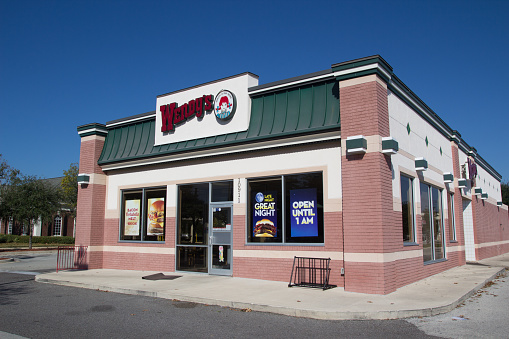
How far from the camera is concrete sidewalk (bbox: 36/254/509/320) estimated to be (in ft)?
28.8

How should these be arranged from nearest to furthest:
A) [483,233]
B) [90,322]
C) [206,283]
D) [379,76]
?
1. [90,322]
2. [379,76]
3. [206,283]
4. [483,233]

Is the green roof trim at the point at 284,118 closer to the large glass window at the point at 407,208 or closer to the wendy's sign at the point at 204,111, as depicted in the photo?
the wendy's sign at the point at 204,111

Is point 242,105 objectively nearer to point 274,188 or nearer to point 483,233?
point 274,188

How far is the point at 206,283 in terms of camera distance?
1274 cm

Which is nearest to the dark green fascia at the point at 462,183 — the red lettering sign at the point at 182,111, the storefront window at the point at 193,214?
the storefront window at the point at 193,214

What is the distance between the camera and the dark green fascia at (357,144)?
36.8 ft

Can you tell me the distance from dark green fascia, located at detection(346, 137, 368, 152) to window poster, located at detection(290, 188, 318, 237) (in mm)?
1972

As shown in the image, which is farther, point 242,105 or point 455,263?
point 455,263

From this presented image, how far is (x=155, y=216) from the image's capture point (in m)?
16.6

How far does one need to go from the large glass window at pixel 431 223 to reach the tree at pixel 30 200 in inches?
1292

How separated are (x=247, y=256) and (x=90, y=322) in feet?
20.2

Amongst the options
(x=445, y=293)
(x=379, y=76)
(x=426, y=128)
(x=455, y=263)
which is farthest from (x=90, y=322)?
(x=455, y=263)

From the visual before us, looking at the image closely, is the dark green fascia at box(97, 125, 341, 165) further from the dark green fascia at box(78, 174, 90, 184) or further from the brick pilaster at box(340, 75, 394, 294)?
the brick pilaster at box(340, 75, 394, 294)

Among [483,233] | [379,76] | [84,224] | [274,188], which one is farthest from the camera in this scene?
[483,233]
